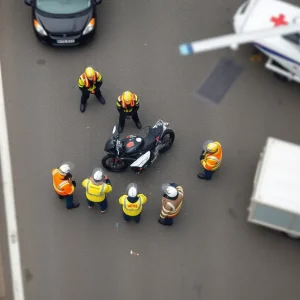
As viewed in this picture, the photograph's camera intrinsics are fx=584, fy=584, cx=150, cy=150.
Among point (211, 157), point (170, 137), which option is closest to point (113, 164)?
point (170, 137)

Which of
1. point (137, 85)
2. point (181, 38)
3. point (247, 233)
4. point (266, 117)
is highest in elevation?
point (181, 38)

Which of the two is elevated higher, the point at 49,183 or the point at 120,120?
the point at 120,120

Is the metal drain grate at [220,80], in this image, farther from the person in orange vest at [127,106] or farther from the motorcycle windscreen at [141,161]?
the motorcycle windscreen at [141,161]

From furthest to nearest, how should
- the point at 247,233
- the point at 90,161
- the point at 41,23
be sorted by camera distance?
the point at 41,23, the point at 90,161, the point at 247,233

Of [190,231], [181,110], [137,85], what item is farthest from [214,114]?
[190,231]

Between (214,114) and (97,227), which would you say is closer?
(97,227)

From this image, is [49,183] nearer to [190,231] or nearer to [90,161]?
[90,161]

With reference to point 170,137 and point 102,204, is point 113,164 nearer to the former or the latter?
point 102,204

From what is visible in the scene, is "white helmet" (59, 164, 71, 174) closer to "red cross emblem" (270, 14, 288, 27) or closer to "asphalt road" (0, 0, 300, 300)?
"asphalt road" (0, 0, 300, 300)

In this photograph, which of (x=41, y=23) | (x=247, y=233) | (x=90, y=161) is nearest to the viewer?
(x=247, y=233)
